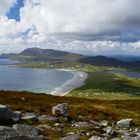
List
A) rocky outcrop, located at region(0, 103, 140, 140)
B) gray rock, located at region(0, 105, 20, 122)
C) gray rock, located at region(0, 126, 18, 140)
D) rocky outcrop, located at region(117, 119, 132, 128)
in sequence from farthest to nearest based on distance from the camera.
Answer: rocky outcrop, located at region(117, 119, 132, 128), gray rock, located at region(0, 105, 20, 122), rocky outcrop, located at region(0, 103, 140, 140), gray rock, located at region(0, 126, 18, 140)

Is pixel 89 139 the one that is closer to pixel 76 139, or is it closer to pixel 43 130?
pixel 76 139

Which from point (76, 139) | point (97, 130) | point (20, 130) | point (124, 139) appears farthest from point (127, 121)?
point (20, 130)

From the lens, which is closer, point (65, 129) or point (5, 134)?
point (5, 134)

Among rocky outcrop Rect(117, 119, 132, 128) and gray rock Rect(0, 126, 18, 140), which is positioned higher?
gray rock Rect(0, 126, 18, 140)

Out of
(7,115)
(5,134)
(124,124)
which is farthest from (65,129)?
(5,134)

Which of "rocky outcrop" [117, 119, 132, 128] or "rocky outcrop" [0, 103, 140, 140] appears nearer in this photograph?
"rocky outcrop" [0, 103, 140, 140]

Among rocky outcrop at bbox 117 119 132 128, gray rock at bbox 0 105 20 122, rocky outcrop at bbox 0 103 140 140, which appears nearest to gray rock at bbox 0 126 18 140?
rocky outcrop at bbox 0 103 140 140

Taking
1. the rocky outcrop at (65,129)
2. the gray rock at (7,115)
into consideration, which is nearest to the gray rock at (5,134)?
the rocky outcrop at (65,129)

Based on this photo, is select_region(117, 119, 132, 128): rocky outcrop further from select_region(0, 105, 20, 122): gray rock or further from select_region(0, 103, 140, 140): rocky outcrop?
select_region(0, 105, 20, 122): gray rock

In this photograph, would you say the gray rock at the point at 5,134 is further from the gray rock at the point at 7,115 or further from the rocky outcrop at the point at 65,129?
the gray rock at the point at 7,115

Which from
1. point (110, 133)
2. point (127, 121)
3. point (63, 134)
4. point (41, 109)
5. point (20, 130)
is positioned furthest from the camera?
point (41, 109)

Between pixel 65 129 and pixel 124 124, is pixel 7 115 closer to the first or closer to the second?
pixel 65 129
